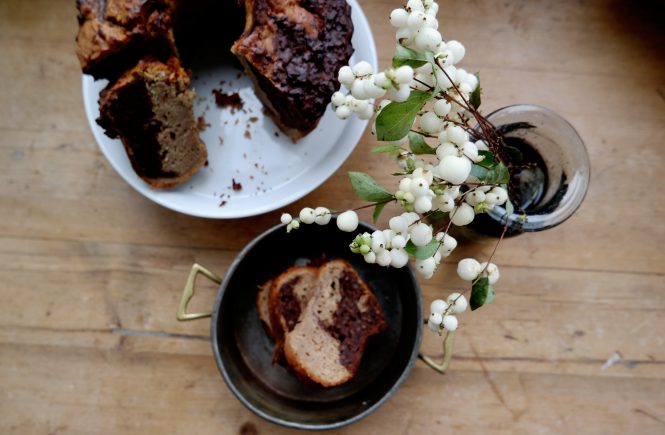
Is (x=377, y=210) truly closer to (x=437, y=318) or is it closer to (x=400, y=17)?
(x=437, y=318)

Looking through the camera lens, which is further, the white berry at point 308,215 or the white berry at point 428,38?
the white berry at point 308,215

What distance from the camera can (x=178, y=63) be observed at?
53.5 inches

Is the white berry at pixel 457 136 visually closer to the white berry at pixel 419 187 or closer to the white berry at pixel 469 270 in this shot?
the white berry at pixel 419 187

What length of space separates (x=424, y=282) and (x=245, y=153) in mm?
561

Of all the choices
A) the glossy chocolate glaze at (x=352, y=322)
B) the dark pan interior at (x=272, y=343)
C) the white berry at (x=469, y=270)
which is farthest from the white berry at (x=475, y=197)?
the glossy chocolate glaze at (x=352, y=322)

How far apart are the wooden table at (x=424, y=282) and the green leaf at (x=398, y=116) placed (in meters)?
0.67

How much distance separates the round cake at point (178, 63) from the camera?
1266mm

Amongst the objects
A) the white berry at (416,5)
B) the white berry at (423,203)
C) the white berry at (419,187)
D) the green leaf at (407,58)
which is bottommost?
the white berry at (423,203)

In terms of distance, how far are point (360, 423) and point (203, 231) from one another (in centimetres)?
63

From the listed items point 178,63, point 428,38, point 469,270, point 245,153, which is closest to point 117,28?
point 178,63

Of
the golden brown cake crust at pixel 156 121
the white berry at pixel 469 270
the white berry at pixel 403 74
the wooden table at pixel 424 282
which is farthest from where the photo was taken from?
the wooden table at pixel 424 282

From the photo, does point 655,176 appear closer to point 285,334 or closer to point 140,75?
point 285,334

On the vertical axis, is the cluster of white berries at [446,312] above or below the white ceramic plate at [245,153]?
above

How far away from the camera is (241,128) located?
4.90ft
